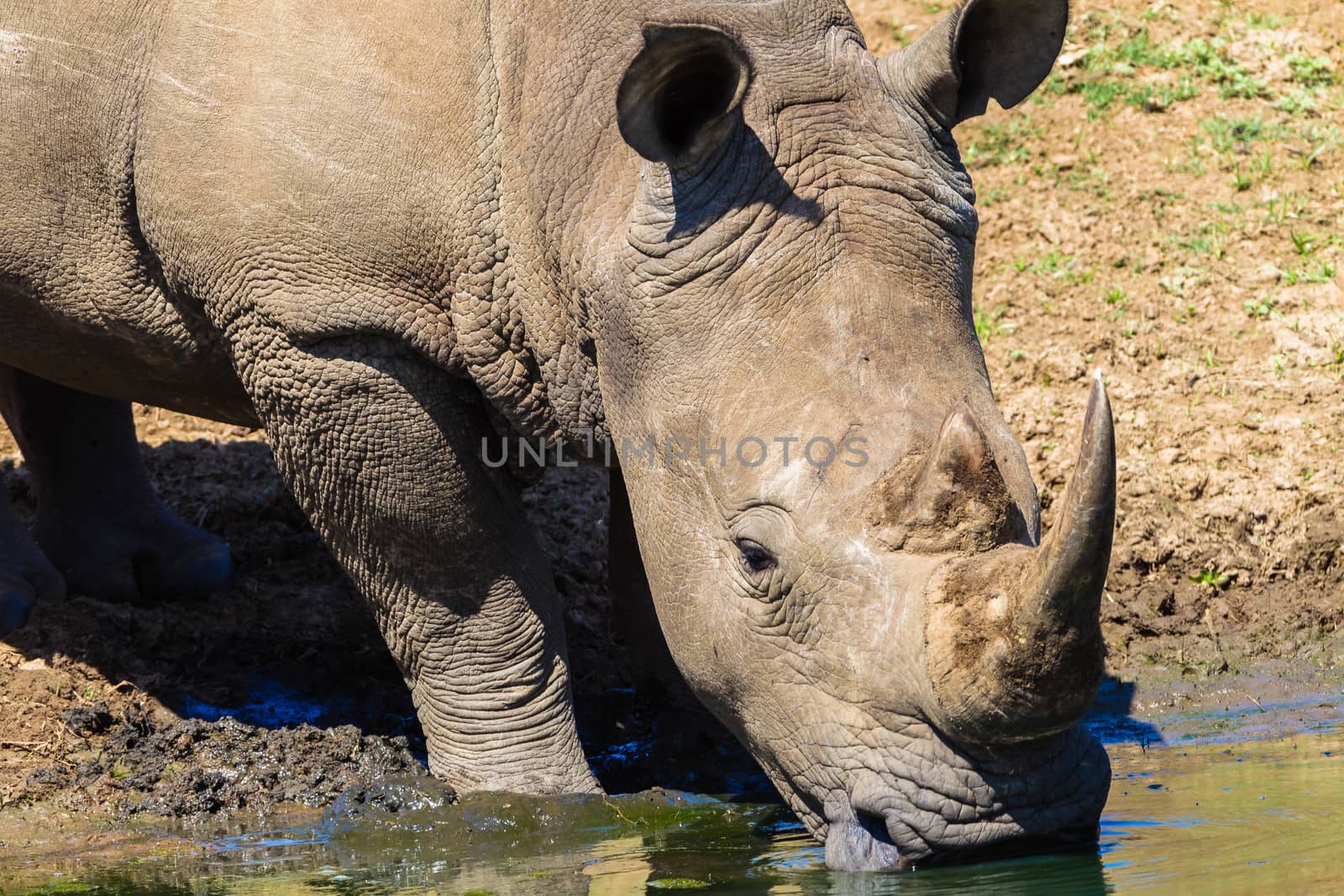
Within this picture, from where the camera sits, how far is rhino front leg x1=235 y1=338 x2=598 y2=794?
5.13 m

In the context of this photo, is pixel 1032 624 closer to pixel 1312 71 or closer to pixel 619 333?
pixel 619 333

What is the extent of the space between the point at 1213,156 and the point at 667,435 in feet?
19.2

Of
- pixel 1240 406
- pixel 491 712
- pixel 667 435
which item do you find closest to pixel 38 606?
pixel 491 712

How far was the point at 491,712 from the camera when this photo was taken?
559 centimetres

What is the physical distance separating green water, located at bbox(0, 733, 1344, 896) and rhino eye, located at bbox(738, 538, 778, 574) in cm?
74

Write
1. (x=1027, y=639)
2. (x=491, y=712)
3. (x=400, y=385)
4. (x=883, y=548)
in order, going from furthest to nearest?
(x=491, y=712)
(x=400, y=385)
(x=883, y=548)
(x=1027, y=639)

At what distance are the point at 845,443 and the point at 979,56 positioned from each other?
1.28 meters

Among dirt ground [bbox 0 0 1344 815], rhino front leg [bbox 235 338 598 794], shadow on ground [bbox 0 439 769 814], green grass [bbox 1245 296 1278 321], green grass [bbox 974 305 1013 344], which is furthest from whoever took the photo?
green grass [bbox 974 305 1013 344]

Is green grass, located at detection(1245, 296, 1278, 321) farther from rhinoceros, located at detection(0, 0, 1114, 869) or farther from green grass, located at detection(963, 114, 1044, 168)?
rhinoceros, located at detection(0, 0, 1114, 869)

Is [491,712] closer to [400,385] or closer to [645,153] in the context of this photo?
[400,385]

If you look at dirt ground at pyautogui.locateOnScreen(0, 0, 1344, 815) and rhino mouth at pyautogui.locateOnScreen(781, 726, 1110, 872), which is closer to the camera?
rhino mouth at pyautogui.locateOnScreen(781, 726, 1110, 872)

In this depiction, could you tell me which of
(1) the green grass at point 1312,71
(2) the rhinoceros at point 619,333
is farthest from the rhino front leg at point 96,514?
(1) the green grass at point 1312,71

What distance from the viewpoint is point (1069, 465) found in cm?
743

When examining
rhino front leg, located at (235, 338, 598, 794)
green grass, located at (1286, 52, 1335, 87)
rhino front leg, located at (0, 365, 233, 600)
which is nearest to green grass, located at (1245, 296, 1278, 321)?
green grass, located at (1286, 52, 1335, 87)
